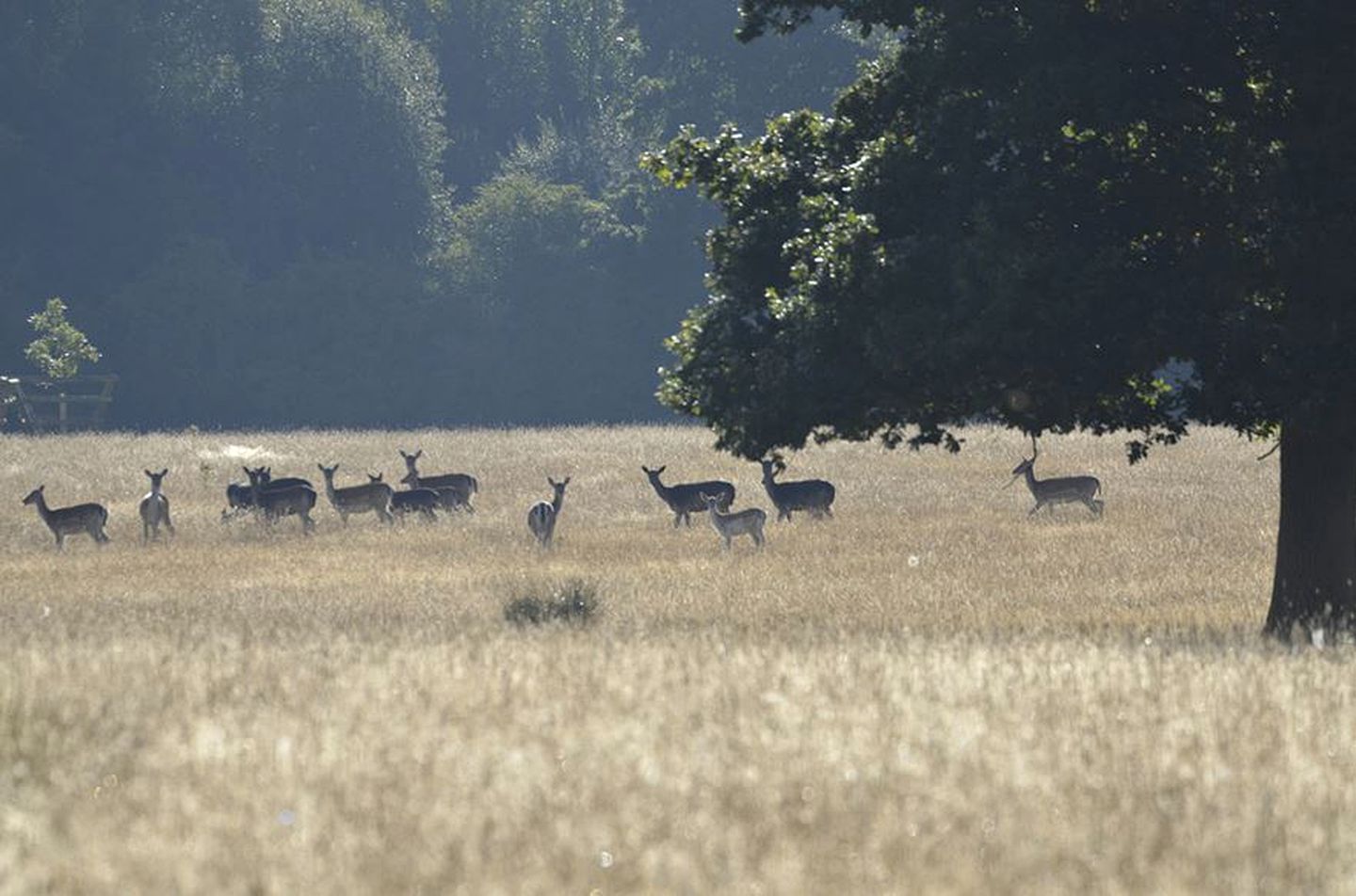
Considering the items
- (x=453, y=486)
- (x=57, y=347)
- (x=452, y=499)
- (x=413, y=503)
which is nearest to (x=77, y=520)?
(x=413, y=503)

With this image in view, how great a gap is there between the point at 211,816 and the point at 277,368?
7349 cm

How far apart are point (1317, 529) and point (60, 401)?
5156 centimetres

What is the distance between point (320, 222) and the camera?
84.8 metres

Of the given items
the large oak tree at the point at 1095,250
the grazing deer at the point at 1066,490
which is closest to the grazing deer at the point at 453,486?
the grazing deer at the point at 1066,490

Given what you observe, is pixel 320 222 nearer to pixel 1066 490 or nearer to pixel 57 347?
pixel 57 347

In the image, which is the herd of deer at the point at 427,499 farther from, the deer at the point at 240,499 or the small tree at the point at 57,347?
the small tree at the point at 57,347

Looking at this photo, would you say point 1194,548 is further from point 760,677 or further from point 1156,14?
point 760,677

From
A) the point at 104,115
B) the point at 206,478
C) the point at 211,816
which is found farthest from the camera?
the point at 104,115

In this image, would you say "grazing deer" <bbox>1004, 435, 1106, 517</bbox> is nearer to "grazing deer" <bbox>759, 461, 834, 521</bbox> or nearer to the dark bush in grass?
"grazing deer" <bbox>759, 461, 834, 521</bbox>

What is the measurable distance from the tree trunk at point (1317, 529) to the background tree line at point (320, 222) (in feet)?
203

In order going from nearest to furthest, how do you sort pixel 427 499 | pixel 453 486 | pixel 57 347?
pixel 427 499, pixel 453 486, pixel 57 347

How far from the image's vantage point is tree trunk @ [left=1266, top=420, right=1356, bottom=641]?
17625 millimetres

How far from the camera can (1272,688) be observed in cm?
1137

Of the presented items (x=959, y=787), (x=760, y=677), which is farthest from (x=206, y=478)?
(x=959, y=787)
